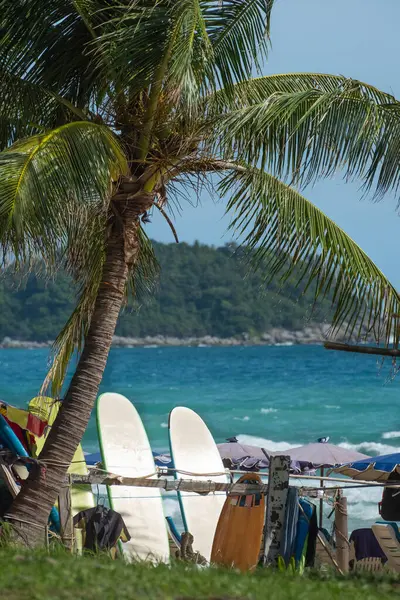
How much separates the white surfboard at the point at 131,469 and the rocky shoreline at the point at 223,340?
6337cm

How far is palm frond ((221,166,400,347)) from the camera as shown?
328 inches

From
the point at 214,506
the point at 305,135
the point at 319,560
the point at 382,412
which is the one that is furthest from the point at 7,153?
the point at 382,412

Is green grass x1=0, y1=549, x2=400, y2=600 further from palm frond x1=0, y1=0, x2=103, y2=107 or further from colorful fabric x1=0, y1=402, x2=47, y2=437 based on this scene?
palm frond x1=0, y1=0, x2=103, y2=107

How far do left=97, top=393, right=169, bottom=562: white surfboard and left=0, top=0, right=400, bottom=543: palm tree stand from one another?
1855 mm

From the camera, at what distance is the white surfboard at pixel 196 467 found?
1031 cm

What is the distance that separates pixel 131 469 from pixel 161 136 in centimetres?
363

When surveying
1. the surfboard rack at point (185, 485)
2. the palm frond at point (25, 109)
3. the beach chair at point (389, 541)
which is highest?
the palm frond at point (25, 109)

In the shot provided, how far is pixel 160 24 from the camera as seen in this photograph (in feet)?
25.1

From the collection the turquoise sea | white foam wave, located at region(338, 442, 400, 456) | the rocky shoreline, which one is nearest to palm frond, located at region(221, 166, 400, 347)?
the turquoise sea

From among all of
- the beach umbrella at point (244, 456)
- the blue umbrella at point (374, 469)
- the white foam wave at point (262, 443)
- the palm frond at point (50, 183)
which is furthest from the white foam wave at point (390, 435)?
the palm frond at point (50, 183)

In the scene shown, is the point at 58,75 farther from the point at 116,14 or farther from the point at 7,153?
the point at 7,153

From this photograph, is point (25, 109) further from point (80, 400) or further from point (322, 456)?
point (322, 456)

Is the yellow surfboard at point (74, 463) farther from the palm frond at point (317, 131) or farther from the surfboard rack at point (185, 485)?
the palm frond at point (317, 131)

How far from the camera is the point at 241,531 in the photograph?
8.06m
